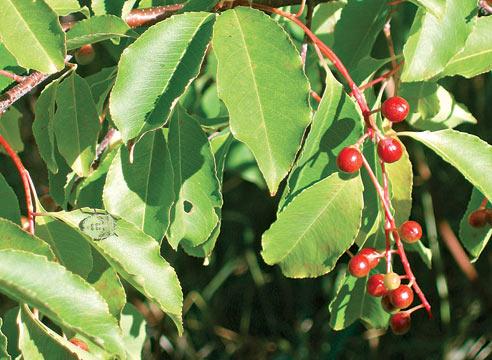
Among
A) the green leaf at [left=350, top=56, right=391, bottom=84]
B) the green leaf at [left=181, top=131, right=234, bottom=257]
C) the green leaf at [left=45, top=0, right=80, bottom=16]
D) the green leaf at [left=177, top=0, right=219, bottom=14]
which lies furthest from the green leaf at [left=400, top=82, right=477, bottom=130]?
the green leaf at [left=45, top=0, right=80, bottom=16]

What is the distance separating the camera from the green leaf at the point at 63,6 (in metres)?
1.11

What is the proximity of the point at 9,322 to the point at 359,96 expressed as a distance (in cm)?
49

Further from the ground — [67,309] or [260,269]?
[67,309]

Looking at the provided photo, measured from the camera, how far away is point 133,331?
1.37m

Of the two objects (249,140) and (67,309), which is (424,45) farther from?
(67,309)

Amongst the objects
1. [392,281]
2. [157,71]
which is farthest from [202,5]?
[392,281]

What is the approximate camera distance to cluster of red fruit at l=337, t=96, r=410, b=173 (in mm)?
993

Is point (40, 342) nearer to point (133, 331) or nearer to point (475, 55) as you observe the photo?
point (133, 331)

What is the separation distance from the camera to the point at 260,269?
3080mm

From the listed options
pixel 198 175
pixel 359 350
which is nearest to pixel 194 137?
pixel 198 175

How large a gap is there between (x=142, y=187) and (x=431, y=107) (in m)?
0.47

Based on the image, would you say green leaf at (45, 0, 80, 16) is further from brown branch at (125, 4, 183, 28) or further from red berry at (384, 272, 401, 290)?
red berry at (384, 272, 401, 290)

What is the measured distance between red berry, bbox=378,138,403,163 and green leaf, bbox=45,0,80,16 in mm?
421

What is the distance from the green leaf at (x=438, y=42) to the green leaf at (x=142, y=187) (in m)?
0.33
